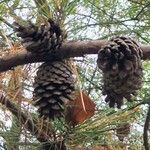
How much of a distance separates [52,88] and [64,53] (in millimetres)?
69

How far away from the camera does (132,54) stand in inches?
29.6

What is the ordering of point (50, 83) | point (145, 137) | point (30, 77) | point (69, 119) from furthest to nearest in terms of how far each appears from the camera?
point (145, 137) < point (69, 119) < point (30, 77) < point (50, 83)

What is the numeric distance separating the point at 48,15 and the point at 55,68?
0.12 m

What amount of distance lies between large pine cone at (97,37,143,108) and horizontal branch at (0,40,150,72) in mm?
26

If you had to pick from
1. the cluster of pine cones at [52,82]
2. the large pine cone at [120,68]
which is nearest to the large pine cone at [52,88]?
the cluster of pine cones at [52,82]

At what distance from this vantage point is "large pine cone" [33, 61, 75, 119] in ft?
2.76

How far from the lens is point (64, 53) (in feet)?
2.67

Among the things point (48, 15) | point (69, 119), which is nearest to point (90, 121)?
point (69, 119)

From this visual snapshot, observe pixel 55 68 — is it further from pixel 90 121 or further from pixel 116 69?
pixel 90 121

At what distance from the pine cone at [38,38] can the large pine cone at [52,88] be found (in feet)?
0.15

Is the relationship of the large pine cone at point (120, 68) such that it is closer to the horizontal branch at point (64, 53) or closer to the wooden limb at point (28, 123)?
the horizontal branch at point (64, 53)

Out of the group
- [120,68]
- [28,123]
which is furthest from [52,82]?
[28,123]

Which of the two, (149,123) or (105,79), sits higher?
(149,123)

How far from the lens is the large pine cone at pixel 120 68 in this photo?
743mm
